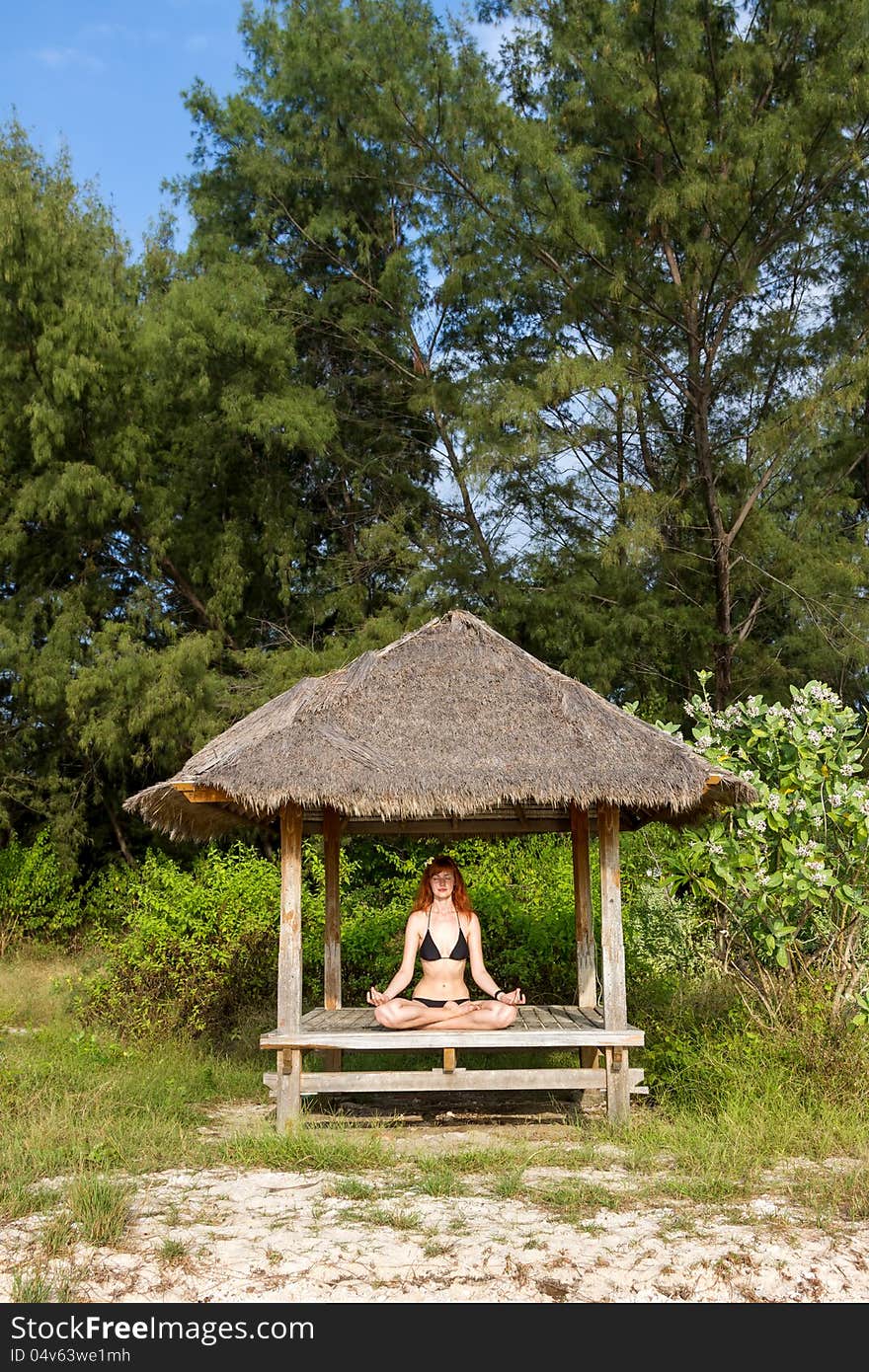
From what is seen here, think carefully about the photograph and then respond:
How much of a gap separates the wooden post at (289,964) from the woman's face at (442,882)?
2.88 feet

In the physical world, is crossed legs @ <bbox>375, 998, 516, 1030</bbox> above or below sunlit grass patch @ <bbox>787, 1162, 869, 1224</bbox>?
above

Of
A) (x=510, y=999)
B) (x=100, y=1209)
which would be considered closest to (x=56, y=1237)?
(x=100, y=1209)

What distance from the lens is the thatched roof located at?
613 cm

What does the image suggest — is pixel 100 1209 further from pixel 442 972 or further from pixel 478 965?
pixel 478 965

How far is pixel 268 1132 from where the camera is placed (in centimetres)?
620

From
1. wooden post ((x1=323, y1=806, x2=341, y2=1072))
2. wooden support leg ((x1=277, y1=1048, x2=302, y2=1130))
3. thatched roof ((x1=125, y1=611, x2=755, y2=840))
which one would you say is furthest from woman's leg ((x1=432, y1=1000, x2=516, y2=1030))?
wooden post ((x1=323, y1=806, x2=341, y2=1072))

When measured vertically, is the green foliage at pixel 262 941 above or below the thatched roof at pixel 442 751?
below

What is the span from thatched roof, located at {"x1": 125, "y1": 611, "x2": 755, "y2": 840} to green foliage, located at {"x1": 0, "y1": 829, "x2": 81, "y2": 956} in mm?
7976

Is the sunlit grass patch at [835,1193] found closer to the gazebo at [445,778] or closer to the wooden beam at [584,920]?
the gazebo at [445,778]

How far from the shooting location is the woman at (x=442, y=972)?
258 inches

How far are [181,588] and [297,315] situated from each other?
12.3 ft

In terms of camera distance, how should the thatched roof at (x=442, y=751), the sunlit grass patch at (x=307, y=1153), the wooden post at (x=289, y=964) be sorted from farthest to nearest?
the wooden post at (x=289, y=964)
the thatched roof at (x=442, y=751)
the sunlit grass patch at (x=307, y=1153)

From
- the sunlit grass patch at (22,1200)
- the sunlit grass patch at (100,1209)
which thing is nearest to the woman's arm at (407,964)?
the sunlit grass patch at (100,1209)

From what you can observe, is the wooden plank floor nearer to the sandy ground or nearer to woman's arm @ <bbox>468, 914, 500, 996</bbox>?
woman's arm @ <bbox>468, 914, 500, 996</bbox>
